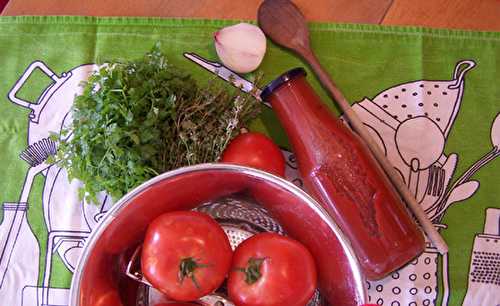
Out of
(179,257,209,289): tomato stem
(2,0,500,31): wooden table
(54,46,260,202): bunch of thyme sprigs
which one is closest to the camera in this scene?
(179,257,209,289): tomato stem

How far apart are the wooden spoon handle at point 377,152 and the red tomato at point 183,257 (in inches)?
11.0

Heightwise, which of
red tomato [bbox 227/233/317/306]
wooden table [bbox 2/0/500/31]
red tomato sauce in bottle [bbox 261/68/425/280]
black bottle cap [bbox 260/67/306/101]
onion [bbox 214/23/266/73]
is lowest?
red tomato [bbox 227/233/317/306]

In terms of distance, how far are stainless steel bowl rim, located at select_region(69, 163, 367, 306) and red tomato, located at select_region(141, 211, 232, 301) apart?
0.04 metres

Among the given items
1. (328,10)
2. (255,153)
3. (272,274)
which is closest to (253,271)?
(272,274)

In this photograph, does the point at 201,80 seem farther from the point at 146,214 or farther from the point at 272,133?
the point at 146,214

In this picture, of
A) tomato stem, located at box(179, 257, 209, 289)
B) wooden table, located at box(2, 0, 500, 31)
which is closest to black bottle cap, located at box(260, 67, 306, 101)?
wooden table, located at box(2, 0, 500, 31)

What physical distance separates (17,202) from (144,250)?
29 centimetres

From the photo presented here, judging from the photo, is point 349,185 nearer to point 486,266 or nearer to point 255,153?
point 255,153

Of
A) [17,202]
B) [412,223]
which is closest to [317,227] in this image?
[412,223]

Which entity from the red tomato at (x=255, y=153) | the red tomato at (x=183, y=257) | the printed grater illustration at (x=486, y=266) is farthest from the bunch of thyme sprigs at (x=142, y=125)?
the printed grater illustration at (x=486, y=266)

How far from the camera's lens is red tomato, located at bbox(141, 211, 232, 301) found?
1.61ft

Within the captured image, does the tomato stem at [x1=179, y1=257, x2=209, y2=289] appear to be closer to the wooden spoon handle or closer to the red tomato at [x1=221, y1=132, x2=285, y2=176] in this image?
the red tomato at [x1=221, y1=132, x2=285, y2=176]

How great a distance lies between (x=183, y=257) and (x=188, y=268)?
1 cm

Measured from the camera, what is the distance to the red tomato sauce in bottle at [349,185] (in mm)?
630
